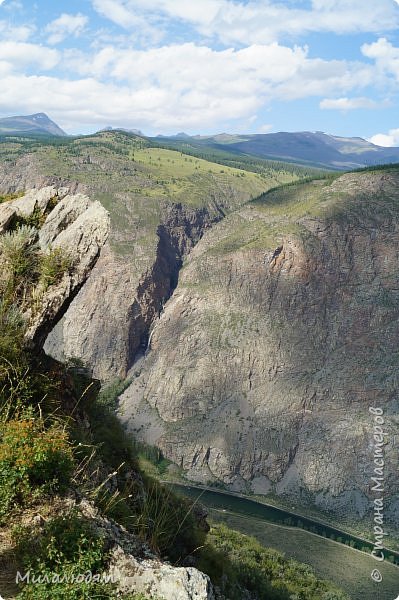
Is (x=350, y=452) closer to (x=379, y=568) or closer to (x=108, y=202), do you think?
(x=379, y=568)

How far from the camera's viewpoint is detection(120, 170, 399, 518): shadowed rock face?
131875 mm

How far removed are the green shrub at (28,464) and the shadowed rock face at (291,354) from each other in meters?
125

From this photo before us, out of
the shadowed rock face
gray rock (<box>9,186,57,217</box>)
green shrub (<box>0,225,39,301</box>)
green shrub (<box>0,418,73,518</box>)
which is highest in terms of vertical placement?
gray rock (<box>9,186,57,217</box>)

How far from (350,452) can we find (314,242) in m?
A: 59.9

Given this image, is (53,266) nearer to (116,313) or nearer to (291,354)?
(291,354)

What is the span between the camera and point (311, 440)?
135500 millimetres

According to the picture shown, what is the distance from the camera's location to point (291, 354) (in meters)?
146

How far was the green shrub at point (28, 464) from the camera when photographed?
272 inches

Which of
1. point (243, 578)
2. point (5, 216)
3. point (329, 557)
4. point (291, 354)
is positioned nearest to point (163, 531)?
point (5, 216)

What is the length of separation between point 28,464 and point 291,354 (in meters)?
143

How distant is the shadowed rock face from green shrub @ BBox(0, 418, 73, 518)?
12469 centimetres

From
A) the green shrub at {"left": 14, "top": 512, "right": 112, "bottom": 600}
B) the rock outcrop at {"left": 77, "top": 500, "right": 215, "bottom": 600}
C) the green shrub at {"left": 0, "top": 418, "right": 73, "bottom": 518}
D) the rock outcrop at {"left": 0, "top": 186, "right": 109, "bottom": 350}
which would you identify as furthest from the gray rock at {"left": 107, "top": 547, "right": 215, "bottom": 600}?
the rock outcrop at {"left": 0, "top": 186, "right": 109, "bottom": 350}

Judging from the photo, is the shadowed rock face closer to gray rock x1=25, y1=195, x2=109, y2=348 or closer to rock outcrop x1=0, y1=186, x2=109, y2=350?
rock outcrop x1=0, y1=186, x2=109, y2=350

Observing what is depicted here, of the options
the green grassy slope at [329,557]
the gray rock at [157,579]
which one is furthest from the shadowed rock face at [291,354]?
the gray rock at [157,579]
